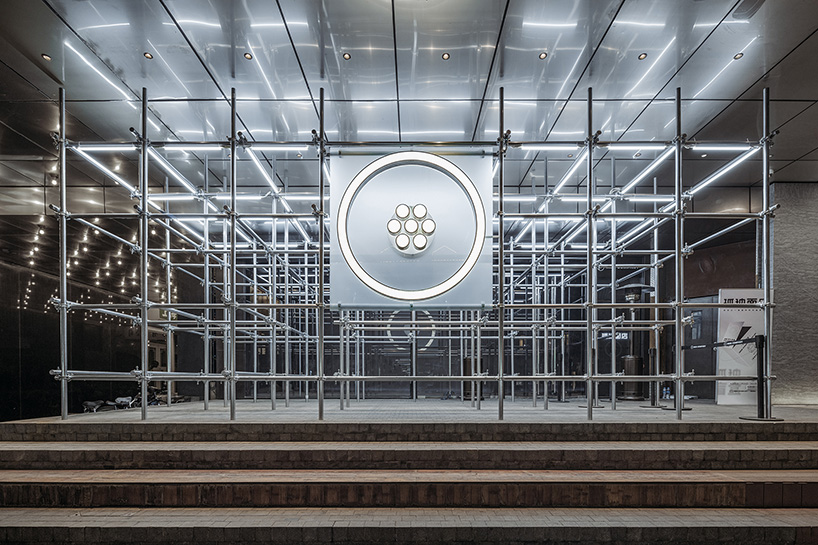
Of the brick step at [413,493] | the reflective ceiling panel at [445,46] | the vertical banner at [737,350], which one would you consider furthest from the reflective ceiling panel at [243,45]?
the vertical banner at [737,350]

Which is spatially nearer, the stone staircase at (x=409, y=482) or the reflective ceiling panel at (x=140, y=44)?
the stone staircase at (x=409, y=482)

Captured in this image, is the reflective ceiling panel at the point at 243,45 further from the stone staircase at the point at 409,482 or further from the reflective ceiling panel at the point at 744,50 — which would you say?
the reflective ceiling panel at the point at 744,50

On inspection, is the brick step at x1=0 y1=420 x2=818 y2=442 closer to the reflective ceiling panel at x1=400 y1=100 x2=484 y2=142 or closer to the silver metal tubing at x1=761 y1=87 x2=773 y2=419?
the silver metal tubing at x1=761 y1=87 x2=773 y2=419

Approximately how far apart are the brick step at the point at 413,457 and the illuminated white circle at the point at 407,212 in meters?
1.69

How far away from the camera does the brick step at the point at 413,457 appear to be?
471cm

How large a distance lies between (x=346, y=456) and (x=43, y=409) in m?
6.80

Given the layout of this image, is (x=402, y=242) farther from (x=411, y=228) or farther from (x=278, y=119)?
(x=278, y=119)

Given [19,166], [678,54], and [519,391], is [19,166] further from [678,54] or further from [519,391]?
[519,391]

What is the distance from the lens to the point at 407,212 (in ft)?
19.2

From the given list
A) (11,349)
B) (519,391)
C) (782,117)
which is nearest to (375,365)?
(519,391)

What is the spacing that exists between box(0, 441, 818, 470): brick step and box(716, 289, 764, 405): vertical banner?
4.04 m

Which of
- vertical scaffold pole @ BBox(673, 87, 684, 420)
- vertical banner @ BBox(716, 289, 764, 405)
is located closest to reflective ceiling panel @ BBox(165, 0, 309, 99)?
vertical scaffold pole @ BBox(673, 87, 684, 420)

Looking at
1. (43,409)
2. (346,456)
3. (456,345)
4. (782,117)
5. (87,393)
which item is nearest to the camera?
(346,456)

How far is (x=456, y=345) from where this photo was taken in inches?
487
